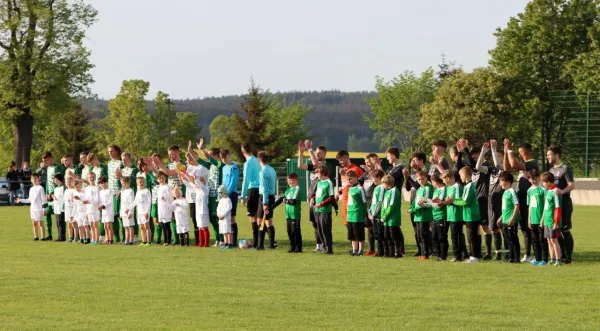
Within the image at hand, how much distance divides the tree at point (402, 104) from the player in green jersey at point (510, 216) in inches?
3376

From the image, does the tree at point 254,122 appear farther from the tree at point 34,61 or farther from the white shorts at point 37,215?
the white shorts at point 37,215

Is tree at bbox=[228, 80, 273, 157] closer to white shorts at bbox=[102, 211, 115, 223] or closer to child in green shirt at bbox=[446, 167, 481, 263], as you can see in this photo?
white shorts at bbox=[102, 211, 115, 223]

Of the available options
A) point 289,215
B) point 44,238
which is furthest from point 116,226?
point 289,215

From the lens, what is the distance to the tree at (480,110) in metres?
65.9

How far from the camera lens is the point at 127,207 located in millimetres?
24094

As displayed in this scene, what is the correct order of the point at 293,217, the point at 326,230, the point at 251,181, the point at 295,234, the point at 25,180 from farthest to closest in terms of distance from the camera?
Answer: the point at 25,180
the point at 251,181
the point at 293,217
the point at 295,234
the point at 326,230

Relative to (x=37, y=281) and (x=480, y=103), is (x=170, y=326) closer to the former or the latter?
(x=37, y=281)

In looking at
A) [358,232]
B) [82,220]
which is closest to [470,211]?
[358,232]

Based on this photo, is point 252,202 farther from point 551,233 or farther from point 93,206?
point 551,233

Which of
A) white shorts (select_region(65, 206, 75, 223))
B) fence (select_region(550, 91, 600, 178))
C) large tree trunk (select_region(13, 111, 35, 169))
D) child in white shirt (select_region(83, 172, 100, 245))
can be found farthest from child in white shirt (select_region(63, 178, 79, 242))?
large tree trunk (select_region(13, 111, 35, 169))

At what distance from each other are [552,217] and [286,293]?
18.2 ft

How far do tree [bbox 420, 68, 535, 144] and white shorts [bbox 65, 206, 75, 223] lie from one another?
41.9 metres

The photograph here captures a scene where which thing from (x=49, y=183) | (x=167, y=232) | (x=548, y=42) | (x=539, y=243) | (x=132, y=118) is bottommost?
(x=167, y=232)

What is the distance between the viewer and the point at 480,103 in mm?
65938
